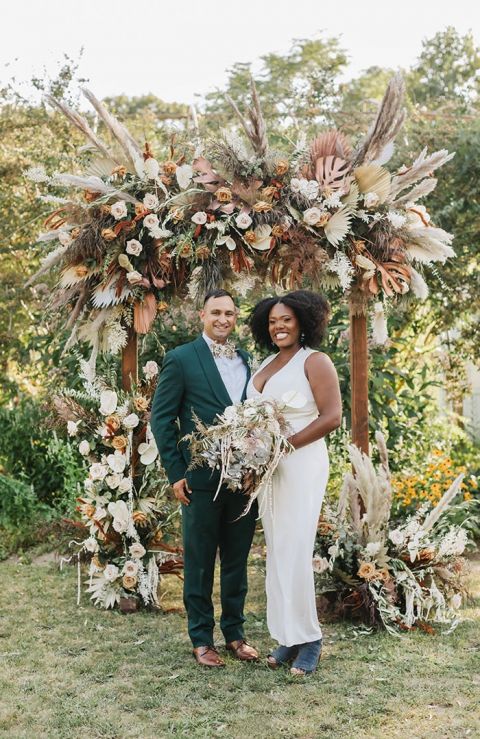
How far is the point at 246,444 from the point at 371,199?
63.5 inches

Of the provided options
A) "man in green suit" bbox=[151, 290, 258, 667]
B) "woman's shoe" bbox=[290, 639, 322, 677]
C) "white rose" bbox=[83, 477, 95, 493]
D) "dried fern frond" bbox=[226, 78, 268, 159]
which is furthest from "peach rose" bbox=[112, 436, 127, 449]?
"dried fern frond" bbox=[226, 78, 268, 159]

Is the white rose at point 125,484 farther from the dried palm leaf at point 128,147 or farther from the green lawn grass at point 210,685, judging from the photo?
the dried palm leaf at point 128,147

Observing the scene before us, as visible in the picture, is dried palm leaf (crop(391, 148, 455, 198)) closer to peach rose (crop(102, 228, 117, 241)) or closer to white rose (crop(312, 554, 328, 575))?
peach rose (crop(102, 228, 117, 241))

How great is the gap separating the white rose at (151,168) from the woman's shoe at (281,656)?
267 cm

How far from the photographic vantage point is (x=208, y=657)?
13.6 feet

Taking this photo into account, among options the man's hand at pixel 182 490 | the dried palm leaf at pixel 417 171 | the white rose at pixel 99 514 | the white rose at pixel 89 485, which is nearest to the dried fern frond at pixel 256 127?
the dried palm leaf at pixel 417 171

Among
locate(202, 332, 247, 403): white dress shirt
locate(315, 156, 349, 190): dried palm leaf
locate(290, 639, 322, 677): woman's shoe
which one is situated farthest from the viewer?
locate(315, 156, 349, 190): dried palm leaf

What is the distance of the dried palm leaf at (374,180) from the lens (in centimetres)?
460

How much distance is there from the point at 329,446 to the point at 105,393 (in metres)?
2.61

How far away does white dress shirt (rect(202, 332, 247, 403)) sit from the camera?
14.1 ft

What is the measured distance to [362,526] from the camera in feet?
15.9

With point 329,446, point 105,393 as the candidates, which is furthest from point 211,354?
point 329,446

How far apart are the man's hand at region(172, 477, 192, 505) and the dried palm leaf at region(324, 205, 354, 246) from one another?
1548mm

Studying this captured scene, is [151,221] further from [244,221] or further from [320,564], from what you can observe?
[320,564]
